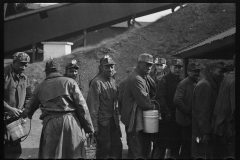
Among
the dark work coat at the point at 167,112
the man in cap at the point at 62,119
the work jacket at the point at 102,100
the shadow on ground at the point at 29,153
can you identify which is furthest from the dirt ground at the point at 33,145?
the man in cap at the point at 62,119

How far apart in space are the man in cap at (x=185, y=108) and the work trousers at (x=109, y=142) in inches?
50.5

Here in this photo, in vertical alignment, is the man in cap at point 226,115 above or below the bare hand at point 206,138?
above

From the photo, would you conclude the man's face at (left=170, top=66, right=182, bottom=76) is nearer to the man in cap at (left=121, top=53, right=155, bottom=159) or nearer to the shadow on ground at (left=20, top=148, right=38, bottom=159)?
the man in cap at (left=121, top=53, right=155, bottom=159)

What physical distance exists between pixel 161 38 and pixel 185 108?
9.95 m

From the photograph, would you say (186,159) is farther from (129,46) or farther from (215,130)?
(129,46)

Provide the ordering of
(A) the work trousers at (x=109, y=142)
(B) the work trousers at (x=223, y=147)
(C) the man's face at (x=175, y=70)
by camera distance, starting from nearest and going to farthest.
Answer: (B) the work trousers at (x=223, y=147)
(A) the work trousers at (x=109, y=142)
(C) the man's face at (x=175, y=70)

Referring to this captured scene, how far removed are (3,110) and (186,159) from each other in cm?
358

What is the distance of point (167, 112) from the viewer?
20.9ft

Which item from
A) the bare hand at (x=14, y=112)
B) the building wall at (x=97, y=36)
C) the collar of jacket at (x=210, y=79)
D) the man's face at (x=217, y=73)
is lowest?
the bare hand at (x=14, y=112)

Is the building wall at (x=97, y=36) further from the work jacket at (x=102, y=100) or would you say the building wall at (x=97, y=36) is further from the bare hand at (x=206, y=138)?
the bare hand at (x=206, y=138)

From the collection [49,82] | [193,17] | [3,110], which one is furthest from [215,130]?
[193,17]

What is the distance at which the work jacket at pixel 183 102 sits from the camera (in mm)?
6156

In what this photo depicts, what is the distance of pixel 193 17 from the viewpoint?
54.5 ft

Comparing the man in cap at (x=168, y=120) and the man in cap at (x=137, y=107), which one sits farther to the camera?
the man in cap at (x=168, y=120)
